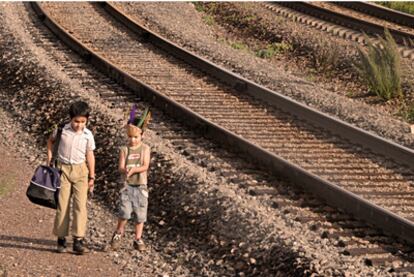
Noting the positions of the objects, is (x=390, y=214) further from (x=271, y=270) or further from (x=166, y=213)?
(x=166, y=213)

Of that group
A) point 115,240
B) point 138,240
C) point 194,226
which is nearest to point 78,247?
point 115,240

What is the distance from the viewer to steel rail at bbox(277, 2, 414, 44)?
18109 mm

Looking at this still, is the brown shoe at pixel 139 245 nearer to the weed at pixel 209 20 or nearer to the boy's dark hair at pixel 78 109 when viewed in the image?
the boy's dark hair at pixel 78 109

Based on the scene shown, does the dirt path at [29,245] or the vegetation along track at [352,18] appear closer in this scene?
the dirt path at [29,245]

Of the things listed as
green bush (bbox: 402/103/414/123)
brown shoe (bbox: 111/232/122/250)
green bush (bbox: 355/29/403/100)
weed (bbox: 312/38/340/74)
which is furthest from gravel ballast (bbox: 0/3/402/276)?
weed (bbox: 312/38/340/74)

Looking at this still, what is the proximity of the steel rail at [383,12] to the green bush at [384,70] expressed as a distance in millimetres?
4953

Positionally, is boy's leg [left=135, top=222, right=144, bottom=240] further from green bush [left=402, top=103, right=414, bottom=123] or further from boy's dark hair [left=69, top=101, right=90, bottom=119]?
green bush [left=402, top=103, right=414, bottom=123]

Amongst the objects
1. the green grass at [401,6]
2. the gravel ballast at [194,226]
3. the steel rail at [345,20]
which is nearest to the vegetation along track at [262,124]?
the gravel ballast at [194,226]

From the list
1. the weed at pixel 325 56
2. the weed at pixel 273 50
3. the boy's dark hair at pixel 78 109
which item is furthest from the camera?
the weed at pixel 273 50

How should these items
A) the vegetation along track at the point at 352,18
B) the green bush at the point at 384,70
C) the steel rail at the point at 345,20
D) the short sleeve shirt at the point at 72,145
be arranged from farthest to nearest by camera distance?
the vegetation along track at the point at 352,18, the steel rail at the point at 345,20, the green bush at the point at 384,70, the short sleeve shirt at the point at 72,145

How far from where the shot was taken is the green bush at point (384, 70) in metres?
14.5

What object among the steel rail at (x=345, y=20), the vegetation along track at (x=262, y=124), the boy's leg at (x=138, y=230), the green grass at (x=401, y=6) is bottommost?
the boy's leg at (x=138, y=230)

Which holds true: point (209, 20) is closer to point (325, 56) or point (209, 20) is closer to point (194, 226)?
point (325, 56)

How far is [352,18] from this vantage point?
65.0ft
